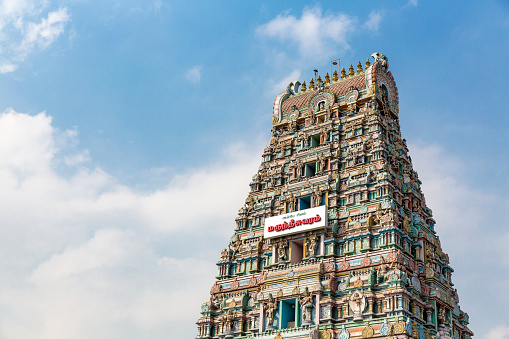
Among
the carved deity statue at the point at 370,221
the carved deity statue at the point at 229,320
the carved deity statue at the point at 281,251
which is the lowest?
the carved deity statue at the point at 229,320

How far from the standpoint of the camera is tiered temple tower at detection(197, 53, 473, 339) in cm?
3969

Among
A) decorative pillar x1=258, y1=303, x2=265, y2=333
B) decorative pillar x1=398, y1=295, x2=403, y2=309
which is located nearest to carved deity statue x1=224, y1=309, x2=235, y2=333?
decorative pillar x1=258, y1=303, x2=265, y2=333

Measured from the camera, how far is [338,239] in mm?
43656

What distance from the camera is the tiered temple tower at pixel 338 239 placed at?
3969 cm

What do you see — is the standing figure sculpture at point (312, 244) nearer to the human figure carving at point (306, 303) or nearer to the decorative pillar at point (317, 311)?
the human figure carving at point (306, 303)

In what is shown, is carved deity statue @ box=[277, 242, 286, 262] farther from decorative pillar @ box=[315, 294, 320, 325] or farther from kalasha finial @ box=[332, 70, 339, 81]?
kalasha finial @ box=[332, 70, 339, 81]

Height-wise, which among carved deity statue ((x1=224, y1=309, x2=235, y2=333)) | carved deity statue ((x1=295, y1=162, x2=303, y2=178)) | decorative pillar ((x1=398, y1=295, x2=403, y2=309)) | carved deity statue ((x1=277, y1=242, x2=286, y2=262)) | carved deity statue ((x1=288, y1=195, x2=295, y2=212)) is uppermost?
carved deity statue ((x1=295, y1=162, x2=303, y2=178))

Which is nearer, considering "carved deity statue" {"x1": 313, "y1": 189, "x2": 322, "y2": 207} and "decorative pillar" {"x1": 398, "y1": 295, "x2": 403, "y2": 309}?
"decorative pillar" {"x1": 398, "y1": 295, "x2": 403, "y2": 309}

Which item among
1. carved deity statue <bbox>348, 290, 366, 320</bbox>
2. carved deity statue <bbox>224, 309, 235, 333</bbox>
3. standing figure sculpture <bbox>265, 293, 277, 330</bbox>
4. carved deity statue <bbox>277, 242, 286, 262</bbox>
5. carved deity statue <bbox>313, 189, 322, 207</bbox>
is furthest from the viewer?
carved deity statue <bbox>313, 189, 322, 207</bbox>

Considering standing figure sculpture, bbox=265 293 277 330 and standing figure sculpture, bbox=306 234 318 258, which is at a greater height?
standing figure sculpture, bbox=306 234 318 258

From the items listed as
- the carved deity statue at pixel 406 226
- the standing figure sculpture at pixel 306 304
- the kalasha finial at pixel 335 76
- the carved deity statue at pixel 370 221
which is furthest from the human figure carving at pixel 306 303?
the kalasha finial at pixel 335 76

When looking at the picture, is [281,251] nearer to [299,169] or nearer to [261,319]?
[261,319]

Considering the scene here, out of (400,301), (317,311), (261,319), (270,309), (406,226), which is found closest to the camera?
(400,301)

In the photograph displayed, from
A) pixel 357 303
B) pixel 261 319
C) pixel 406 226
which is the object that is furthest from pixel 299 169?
pixel 357 303
